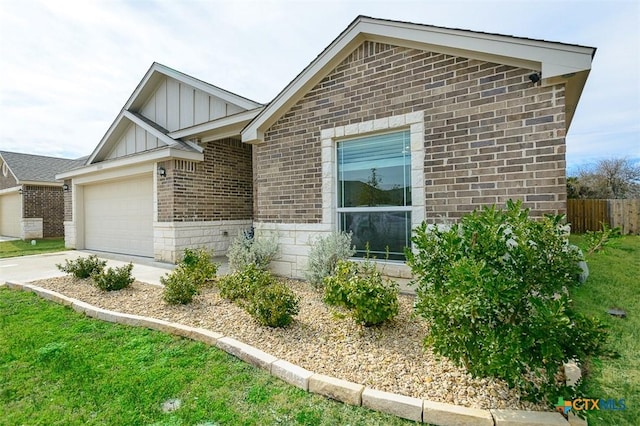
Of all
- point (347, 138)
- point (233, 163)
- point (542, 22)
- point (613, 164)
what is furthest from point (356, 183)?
point (613, 164)

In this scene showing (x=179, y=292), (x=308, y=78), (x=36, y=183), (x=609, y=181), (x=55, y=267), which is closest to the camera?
(x=179, y=292)

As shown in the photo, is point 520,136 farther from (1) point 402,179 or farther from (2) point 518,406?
(2) point 518,406

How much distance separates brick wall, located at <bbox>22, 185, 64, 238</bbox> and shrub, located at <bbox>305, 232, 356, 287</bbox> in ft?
66.1

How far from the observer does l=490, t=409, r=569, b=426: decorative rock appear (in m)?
2.29

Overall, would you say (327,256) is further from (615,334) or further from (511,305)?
(615,334)

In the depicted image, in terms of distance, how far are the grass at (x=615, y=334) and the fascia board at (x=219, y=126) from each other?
7.57 meters

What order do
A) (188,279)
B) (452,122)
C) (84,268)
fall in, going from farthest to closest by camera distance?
(84,268) → (188,279) → (452,122)

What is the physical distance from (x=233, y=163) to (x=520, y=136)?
8548 mm

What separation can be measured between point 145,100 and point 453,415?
43.2ft

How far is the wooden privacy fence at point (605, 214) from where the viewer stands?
521 inches

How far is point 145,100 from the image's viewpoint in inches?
461

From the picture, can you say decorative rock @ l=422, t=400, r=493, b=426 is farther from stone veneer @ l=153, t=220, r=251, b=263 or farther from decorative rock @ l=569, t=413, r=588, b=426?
stone veneer @ l=153, t=220, r=251, b=263

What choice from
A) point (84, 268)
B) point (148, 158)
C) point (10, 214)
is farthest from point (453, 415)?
point (10, 214)

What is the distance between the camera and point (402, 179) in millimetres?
5637
